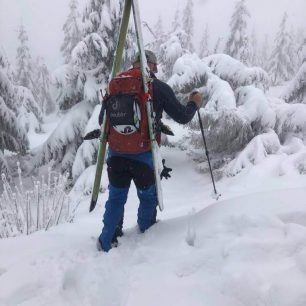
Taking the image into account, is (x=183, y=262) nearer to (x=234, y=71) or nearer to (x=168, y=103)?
(x=168, y=103)

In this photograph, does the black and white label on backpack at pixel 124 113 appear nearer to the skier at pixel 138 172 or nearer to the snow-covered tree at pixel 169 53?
the skier at pixel 138 172

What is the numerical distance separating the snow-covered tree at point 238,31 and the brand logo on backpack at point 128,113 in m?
28.8

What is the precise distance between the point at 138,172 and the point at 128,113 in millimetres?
667

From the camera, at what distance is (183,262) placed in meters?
2.97

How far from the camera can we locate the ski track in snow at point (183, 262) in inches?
97.3

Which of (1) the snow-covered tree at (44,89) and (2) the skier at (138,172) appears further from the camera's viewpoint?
(1) the snow-covered tree at (44,89)

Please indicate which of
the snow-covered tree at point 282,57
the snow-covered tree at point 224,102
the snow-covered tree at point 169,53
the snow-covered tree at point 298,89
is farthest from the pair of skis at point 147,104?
the snow-covered tree at point 282,57

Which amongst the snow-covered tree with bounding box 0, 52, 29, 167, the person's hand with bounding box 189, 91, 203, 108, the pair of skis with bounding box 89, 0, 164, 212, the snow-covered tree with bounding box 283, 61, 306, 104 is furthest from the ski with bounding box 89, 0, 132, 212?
the snow-covered tree with bounding box 283, 61, 306, 104

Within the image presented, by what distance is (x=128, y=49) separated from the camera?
1238 centimetres

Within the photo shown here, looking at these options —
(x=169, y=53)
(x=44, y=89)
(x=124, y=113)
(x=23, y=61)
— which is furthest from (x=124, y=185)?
(x=44, y=89)

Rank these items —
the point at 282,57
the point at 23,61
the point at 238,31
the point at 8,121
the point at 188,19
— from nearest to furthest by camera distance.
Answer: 1. the point at 8,121
2. the point at 238,31
3. the point at 23,61
4. the point at 282,57
5. the point at 188,19

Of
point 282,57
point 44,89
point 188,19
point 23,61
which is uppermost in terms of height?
point 188,19

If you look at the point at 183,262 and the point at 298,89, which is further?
the point at 298,89

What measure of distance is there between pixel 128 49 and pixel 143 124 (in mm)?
9220
